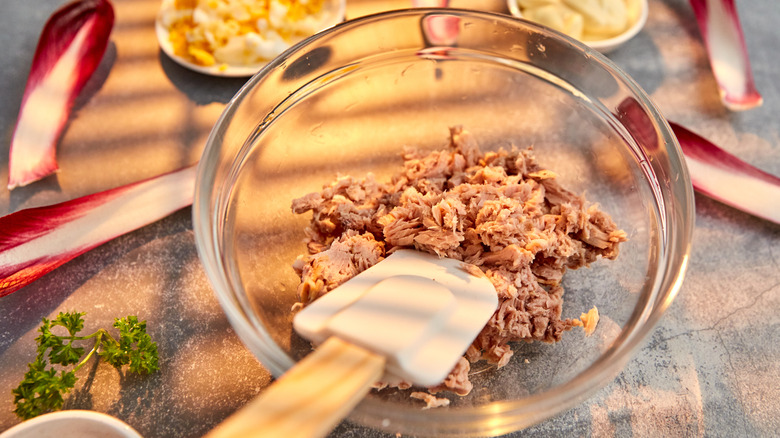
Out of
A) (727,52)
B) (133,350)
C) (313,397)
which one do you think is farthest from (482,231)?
(727,52)

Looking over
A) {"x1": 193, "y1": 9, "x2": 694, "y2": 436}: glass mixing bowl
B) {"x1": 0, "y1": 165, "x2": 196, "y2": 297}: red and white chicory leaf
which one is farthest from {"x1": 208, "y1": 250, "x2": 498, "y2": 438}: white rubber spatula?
{"x1": 0, "y1": 165, "x2": 196, "y2": 297}: red and white chicory leaf

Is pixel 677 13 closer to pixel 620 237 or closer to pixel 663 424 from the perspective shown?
pixel 620 237

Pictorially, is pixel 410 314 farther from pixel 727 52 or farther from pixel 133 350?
pixel 727 52

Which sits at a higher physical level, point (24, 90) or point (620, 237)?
point (24, 90)

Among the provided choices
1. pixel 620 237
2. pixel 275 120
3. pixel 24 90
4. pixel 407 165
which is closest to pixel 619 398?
pixel 620 237

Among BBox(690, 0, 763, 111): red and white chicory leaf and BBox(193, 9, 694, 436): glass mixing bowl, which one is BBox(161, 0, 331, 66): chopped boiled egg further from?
BBox(690, 0, 763, 111): red and white chicory leaf

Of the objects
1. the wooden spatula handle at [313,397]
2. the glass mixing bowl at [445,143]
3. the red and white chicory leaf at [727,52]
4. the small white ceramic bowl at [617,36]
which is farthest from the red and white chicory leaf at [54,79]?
the red and white chicory leaf at [727,52]
